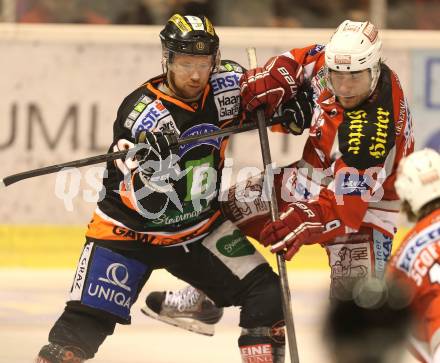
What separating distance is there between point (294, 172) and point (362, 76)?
0.62m

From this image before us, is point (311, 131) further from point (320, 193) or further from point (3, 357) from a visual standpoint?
point (3, 357)

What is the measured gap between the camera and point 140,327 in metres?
5.92

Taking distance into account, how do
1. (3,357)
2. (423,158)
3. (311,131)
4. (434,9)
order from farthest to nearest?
(434,9) < (3,357) < (311,131) < (423,158)

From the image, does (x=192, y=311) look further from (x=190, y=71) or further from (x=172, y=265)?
(x=190, y=71)

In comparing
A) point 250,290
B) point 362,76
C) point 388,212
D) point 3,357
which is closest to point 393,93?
point 362,76

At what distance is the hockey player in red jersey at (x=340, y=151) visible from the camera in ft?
14.4

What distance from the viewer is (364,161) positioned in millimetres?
4375

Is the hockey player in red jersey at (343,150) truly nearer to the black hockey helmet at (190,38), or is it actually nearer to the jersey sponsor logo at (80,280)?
the black hockey helmet at (190,38)

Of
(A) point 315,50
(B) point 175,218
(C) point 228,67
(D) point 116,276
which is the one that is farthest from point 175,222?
(A) point 315,50

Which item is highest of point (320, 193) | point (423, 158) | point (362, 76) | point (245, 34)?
point (245, 34)

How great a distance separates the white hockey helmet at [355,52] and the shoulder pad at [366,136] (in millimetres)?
105

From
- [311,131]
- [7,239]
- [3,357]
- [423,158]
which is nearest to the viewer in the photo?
[423,158]

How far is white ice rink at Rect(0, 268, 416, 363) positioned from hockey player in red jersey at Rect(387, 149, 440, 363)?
1437 mm

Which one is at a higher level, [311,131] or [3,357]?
[311,131]
